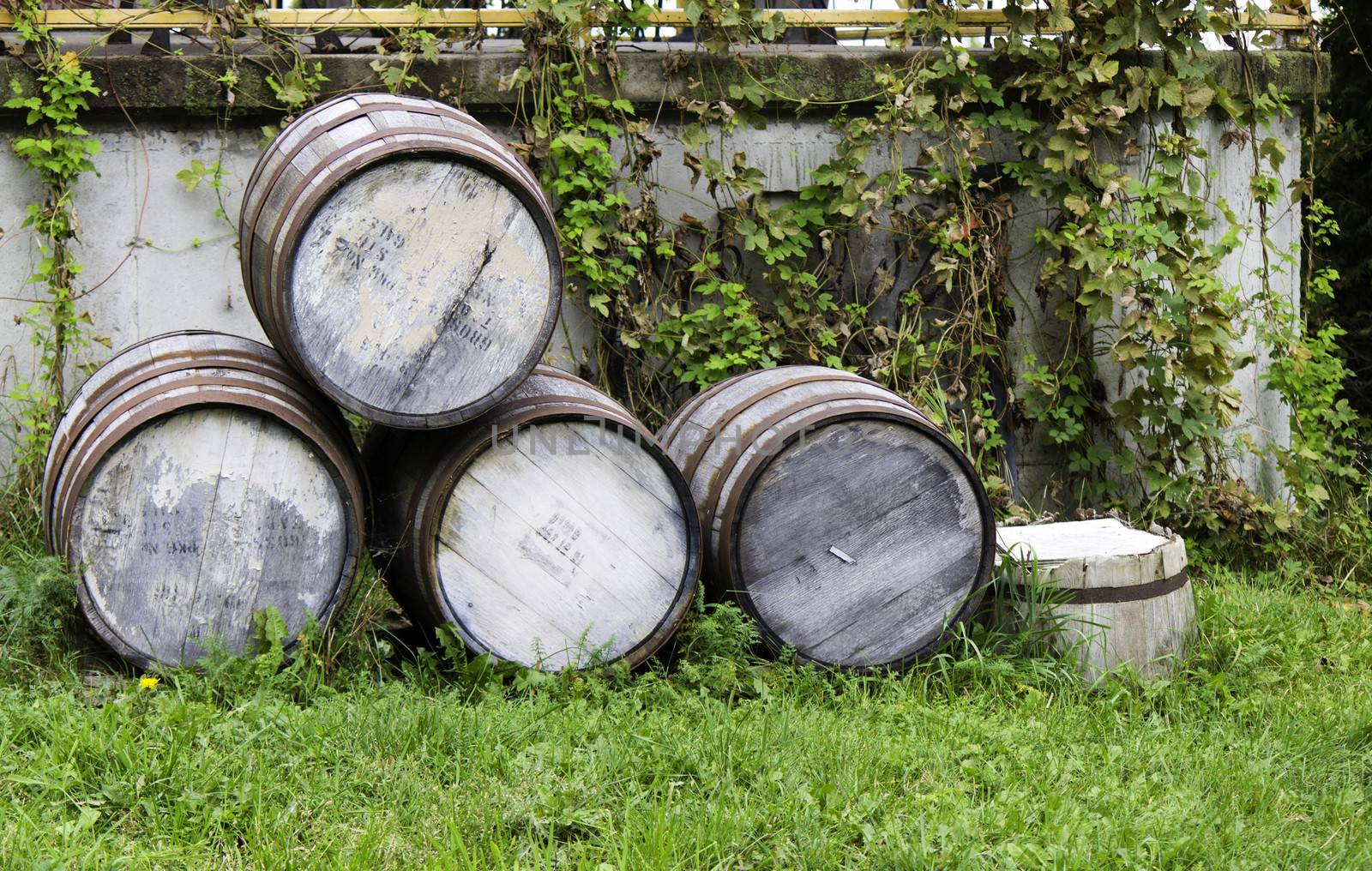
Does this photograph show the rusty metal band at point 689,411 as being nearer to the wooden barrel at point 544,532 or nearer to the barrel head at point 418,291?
the wooden barrel at point 544,532

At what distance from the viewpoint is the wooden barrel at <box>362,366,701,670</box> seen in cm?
306

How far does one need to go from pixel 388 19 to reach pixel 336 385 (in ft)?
6.83

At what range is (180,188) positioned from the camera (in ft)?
14.1

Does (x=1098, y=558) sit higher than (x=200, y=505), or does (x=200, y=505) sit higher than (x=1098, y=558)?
(x=200, y=505)

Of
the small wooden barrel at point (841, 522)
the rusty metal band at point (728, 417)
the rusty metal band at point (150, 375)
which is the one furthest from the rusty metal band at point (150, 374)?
the small wooden barrel at point (841, 522)

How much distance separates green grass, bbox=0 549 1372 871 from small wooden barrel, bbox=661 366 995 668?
132mm

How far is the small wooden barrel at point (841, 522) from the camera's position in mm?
3316

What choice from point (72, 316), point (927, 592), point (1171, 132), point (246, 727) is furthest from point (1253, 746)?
point (72, 316)

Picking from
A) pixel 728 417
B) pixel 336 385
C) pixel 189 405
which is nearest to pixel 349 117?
pixel 336 385

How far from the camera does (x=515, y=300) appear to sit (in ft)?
9.78

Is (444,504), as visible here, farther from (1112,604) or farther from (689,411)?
(1112,604)

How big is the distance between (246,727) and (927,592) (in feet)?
6.19

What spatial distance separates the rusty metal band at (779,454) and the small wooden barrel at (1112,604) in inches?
5.9

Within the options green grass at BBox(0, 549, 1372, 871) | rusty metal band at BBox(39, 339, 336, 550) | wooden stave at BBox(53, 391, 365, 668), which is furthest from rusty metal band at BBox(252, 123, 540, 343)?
green grass at BBox(0, 549, 1372, 871)
